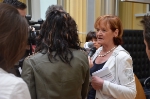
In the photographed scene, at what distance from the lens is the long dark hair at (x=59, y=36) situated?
4.05 feet

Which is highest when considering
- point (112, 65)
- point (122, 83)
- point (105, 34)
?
point (105, 34)

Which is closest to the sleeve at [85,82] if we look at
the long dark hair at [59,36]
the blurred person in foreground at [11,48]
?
the long dark hair at [59,36]

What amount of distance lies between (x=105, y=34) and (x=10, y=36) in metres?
0.91

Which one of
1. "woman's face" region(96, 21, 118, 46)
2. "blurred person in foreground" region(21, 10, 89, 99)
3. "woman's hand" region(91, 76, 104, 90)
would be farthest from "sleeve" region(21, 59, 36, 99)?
"woman's face" region(96, 21, 118, 46)

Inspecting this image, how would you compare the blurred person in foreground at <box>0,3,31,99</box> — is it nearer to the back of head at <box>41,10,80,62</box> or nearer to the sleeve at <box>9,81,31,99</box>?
the sleeve at <box>9,81,31,99</box>

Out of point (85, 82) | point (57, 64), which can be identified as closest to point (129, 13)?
point (85, 82)

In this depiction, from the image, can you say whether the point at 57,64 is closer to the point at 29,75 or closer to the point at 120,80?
the point at 29,75

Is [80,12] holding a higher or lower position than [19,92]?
higher

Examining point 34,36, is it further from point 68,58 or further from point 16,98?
point 16,98

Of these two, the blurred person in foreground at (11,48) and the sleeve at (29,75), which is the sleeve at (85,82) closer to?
the sleeve at (29,75)

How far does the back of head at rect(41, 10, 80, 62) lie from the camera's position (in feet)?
4.06

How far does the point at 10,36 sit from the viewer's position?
0.81m

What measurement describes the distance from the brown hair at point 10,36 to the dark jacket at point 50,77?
0.34 metres

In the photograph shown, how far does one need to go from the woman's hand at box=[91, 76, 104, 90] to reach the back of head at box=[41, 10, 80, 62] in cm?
32
